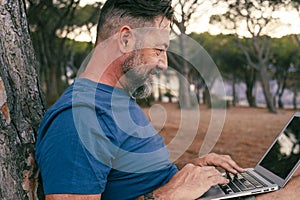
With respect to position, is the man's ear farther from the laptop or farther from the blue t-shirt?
the laptop

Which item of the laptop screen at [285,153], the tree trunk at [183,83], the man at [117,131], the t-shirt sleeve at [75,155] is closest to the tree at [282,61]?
the tree trunk at [183,83]

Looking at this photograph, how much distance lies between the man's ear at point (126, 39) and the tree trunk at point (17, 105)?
0.43 metres

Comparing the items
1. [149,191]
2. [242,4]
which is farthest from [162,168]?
[242,4]

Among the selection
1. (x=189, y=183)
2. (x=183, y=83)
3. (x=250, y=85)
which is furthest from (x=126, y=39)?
(x=250, y=85)

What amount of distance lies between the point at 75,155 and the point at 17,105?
17.5 inches

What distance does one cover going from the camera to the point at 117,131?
1.53m

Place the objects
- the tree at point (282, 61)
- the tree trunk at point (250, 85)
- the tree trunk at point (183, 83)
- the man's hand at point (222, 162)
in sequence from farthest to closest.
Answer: the tree trunk at point (250, 85) < the tree at point (282, 61) < the tree trunk at point (183, 83) < the man's hand at point (222, 162)

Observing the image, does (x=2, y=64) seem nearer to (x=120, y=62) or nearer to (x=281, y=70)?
(x=120, y=62)

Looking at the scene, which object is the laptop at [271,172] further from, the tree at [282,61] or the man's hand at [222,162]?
the tree at [282,61]

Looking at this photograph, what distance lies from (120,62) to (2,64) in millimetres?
485

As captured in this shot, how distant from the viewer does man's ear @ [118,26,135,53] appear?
5.59 ft

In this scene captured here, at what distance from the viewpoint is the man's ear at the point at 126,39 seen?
171cm

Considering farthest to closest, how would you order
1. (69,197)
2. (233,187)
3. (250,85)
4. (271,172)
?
(250,85) < (271,172) < (233,187) < (69,197)

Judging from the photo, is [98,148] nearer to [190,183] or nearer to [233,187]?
[190,183]
